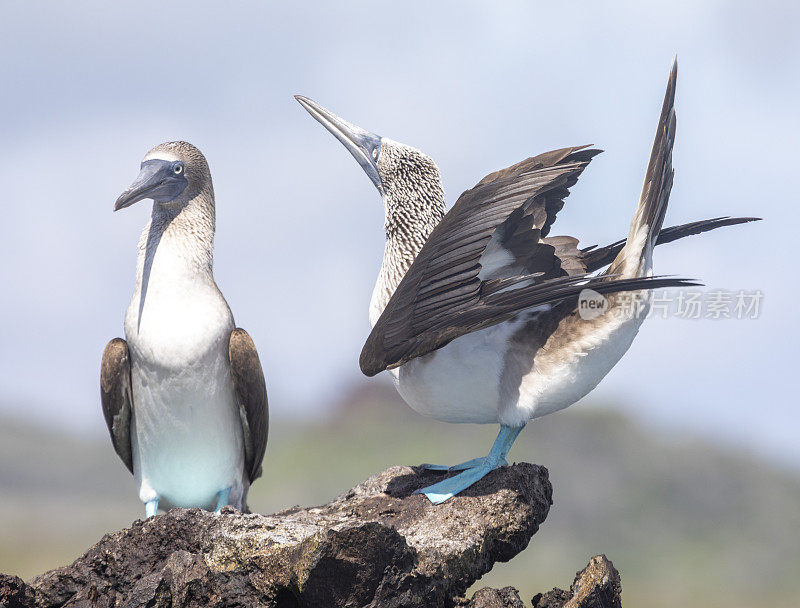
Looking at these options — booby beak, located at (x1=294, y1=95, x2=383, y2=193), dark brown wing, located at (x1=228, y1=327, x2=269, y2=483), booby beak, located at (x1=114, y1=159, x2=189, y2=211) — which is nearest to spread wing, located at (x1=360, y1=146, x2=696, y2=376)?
booby beak, located at (x1=294, y1=95, x2=383, y2=193)

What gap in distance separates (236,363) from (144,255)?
122cm

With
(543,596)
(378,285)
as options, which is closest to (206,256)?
(378,285)

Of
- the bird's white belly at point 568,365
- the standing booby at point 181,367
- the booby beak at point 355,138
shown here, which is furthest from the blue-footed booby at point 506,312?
the standing booby at point 181,367

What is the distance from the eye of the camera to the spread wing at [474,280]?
5.15m

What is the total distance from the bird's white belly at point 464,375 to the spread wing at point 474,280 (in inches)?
12.5

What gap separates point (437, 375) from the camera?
19.1 feet

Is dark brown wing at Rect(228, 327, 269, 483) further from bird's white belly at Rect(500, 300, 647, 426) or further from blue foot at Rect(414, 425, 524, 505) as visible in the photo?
bird's white belly at Rect(500, 300, 647, 426)

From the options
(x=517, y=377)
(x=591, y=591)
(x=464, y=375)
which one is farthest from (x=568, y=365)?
(x=591, y=591)

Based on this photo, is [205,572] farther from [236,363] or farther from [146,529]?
[236,363]

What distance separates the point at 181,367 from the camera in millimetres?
6910

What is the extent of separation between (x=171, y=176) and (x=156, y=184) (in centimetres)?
19

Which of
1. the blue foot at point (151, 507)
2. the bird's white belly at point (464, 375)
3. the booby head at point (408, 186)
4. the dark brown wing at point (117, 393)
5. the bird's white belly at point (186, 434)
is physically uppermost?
the booby head at point (408, 186)

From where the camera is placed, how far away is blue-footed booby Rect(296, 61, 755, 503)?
530 centimetres

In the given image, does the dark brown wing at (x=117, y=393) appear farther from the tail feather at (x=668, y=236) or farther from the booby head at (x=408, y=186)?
the tail feather at (x=668, y=236)
